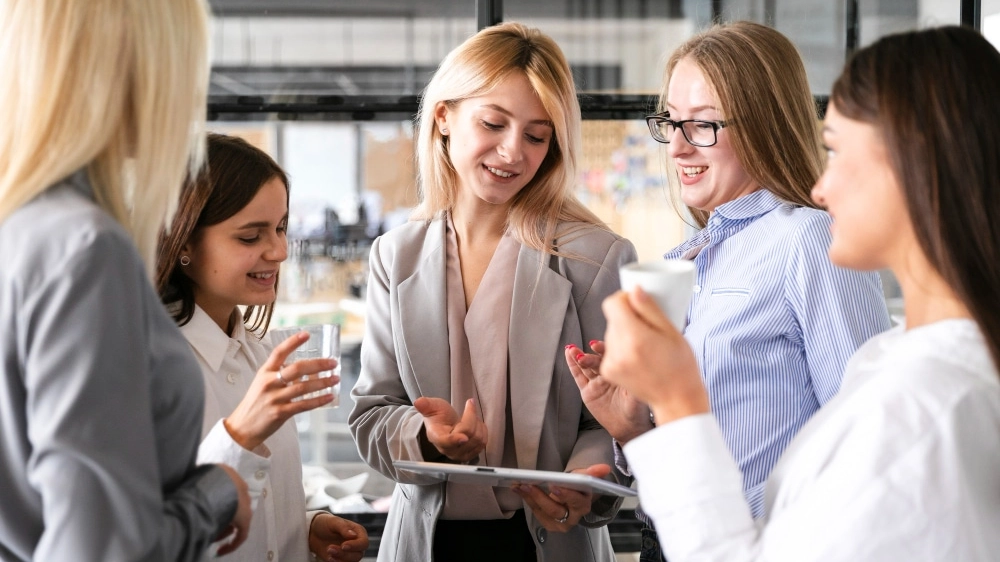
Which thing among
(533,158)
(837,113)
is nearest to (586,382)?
(533,158)

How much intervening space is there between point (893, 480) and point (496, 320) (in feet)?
3.63

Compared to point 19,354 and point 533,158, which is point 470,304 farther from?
point 19,354

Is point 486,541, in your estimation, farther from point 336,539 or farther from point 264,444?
point 264,444

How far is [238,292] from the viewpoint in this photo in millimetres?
1799

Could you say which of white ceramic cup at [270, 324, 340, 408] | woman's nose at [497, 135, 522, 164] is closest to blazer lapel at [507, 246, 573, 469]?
woman's nose at [497, 135, 522, 164]

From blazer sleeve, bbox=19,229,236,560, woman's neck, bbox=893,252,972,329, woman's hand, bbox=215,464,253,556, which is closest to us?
blazer sleeve, bbox=19,229,236,560

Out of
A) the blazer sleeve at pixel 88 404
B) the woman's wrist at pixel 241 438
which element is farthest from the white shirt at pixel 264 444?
the blazer sleeve at pixel 88 404

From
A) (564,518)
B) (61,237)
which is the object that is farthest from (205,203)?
(564,518)

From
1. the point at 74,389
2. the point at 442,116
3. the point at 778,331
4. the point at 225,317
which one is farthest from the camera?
the point at 442,116

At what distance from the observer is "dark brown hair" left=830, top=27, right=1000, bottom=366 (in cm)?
99

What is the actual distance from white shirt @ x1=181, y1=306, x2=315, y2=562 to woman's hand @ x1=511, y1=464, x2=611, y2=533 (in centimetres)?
A: 45

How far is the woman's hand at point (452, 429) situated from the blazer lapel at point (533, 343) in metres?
0.12

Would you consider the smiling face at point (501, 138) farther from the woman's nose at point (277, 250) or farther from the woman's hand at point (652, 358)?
the woman's hand at point (652, 358)

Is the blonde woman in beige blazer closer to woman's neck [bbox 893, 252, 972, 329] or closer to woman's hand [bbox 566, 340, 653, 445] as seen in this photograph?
woman's hand [bbox 566, 340, 653, 445]
